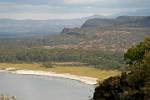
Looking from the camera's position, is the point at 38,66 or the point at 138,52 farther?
the point at 38,66

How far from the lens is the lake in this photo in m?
100

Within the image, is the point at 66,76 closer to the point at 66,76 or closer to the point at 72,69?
the point at 66,76

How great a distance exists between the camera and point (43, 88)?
391 feet

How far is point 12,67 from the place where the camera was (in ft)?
577

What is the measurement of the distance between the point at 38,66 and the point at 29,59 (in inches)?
962

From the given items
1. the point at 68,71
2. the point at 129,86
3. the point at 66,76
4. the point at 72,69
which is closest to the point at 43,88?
the point at 66,76

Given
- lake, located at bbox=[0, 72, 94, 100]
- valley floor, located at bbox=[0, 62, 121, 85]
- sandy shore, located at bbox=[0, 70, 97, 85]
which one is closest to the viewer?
lake, located at bbox=[0, 72, 94, 100]

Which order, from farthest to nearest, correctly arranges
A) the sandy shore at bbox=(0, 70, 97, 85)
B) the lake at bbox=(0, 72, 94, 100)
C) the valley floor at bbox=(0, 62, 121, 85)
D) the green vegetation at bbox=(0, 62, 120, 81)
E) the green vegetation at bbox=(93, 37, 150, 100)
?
the green vegetation at bbox=(0, 62, 120, 81)
the valley floor at bbox=(0, 62, 121, 85)
the sandy shore at bbox=(0, 70, 97, 85)
the lake at bbox=(0, 72, 94, 100)
the green vegetation at bbox=(93, 37, 150, 100)

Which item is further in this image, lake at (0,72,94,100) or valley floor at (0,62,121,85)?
valley floor at (0,62,121,85)

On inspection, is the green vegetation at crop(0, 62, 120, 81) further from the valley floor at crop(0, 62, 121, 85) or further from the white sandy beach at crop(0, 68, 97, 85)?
the white sandy beach at crop(0, 68, 97, 85)

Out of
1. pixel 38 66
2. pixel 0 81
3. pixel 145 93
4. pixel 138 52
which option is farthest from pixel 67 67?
pixel 145 93

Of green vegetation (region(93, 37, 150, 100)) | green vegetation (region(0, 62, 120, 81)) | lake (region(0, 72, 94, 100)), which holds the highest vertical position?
green vegetation (region(93, 37, 150, 100))

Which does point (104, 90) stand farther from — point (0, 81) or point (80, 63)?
point (80, 63)

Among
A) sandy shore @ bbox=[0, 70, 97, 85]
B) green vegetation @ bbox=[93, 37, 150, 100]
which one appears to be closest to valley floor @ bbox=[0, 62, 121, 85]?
sandy shore @ bbox=[0, 70, 97, 85]
